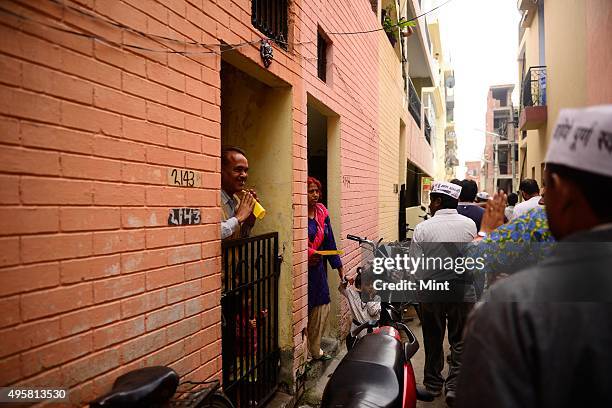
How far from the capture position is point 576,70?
25.3ft

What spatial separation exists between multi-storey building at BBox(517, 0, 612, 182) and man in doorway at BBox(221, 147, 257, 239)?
5.12 metres

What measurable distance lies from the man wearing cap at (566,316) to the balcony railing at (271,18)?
114 inches

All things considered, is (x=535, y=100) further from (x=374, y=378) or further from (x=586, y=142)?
(x=586, y=142)

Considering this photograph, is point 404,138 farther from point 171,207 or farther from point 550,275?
point 550,275

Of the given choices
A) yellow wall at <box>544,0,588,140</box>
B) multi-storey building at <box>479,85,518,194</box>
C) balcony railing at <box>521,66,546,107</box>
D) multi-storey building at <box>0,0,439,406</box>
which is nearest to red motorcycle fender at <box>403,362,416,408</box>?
multi-storey building at <box>0,0,439,406</box>

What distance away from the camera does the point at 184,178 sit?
2.46m

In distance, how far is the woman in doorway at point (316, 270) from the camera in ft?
15.2

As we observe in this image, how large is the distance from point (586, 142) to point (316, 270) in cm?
379

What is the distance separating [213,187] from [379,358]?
148 centimetres

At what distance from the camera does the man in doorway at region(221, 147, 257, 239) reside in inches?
123

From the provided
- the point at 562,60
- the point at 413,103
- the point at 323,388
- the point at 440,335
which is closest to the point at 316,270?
the point at 323,388

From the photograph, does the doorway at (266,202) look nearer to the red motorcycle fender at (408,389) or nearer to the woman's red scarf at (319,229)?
the woman's red scarf at (319,229)
